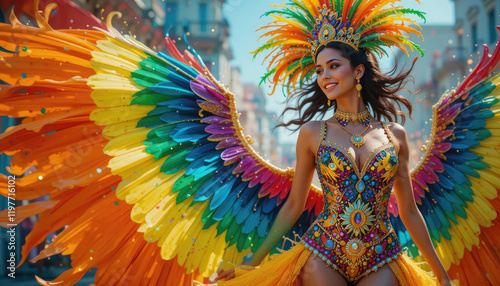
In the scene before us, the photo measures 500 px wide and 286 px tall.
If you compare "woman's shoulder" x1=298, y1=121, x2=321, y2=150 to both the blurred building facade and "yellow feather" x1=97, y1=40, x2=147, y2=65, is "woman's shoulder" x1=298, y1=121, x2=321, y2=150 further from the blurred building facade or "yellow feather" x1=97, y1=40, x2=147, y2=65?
the blurred building facade

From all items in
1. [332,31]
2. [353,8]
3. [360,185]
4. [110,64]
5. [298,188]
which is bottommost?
[298,188]

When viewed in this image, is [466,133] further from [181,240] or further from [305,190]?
[181,240]

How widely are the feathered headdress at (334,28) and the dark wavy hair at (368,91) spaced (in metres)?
0.06

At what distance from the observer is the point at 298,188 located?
2.56 meters

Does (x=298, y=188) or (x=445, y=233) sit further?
(x=445, y=233)

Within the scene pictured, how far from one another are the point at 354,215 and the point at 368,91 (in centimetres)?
79

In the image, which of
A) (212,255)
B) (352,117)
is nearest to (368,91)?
(352,117)

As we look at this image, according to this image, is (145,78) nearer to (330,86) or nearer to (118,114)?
(118,114)

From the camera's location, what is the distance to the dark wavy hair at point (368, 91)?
2570 millimetres

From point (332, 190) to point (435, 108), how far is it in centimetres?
102

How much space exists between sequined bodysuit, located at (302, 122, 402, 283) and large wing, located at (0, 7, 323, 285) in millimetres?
443

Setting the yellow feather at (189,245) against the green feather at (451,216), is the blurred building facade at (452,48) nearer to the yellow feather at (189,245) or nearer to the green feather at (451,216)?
the green feather at (451,216)

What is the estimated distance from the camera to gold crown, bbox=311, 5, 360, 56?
255 cm

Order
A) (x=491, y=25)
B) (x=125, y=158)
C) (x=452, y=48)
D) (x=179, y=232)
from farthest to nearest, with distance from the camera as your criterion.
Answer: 1. (x=452, y=48)
2. (x=491, y=25)
3. (x=179, y=232)
4. (x=125, y=158)
